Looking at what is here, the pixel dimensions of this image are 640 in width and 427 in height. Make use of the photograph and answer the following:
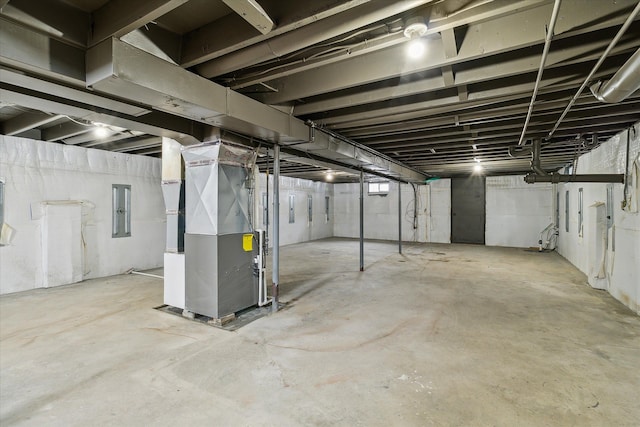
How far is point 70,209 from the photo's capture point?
476 cm

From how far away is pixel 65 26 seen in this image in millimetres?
1739

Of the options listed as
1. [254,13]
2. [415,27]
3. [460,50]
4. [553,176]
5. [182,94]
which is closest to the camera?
[254,13]

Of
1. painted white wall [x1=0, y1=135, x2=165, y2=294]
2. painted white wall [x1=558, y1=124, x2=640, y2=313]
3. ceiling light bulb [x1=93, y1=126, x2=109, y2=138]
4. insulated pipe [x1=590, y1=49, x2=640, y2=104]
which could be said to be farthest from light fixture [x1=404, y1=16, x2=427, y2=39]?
painted white wall [x1=0, y1=135, x2=165, y2=294]

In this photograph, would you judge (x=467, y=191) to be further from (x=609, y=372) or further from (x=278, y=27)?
(x=278, y=27)

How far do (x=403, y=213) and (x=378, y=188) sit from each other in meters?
1.27

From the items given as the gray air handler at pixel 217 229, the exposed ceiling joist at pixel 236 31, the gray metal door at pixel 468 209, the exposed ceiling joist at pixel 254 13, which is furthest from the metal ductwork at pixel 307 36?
the gray metal door at pixel 468 209

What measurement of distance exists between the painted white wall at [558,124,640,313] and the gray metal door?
3773 mm

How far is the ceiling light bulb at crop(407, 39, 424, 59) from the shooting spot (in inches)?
78.8

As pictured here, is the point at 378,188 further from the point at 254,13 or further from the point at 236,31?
the point at 254,13

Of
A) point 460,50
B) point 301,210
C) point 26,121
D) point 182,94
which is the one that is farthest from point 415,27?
point 301,210

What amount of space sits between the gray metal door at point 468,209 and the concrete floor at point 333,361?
534 cm

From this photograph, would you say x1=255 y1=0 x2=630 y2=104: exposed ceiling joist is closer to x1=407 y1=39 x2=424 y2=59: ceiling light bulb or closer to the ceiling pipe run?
x1=407 y1=39 x2=424 y2=59: ceiling light bulb

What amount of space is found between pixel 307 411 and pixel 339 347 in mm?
863

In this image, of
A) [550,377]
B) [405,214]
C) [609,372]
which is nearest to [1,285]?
[550,377]
